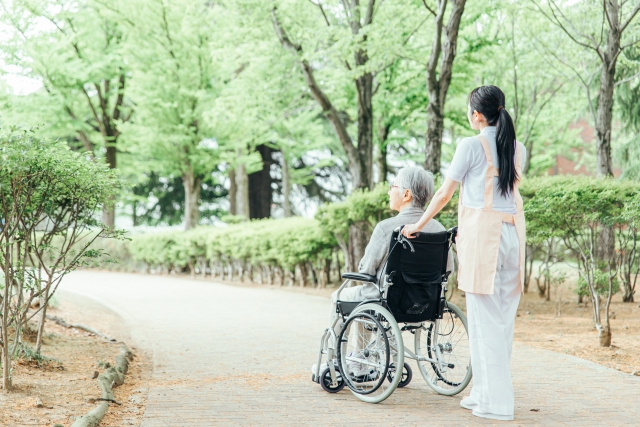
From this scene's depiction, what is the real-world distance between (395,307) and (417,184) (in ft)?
2.78

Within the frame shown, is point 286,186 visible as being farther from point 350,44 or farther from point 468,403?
point 468,403

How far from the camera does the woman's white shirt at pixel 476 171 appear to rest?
4363 millimetres

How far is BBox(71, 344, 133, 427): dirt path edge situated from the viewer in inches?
162

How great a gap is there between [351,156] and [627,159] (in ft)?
18.9

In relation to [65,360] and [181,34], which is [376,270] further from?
[181,34]

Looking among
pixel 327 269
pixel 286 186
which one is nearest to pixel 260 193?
pixel 286 186

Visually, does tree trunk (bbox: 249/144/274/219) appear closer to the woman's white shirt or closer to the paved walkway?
the paved walkway

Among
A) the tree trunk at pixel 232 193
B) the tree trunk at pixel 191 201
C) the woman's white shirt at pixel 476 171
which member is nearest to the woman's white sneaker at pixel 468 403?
the woman's white shirt at pixel 476 171

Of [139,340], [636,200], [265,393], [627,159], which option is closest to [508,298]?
[265,393]

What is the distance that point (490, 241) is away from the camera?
14.1 ft

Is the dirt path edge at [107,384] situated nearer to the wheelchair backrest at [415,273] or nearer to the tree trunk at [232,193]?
the wheelchair backrest at [415,273]

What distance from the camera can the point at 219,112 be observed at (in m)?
17.2

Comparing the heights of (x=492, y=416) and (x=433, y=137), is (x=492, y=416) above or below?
below

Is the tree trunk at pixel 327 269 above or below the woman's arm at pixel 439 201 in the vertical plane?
below
